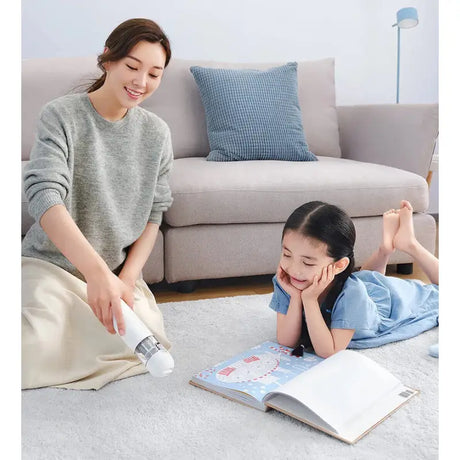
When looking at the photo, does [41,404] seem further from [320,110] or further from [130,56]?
[320,110]

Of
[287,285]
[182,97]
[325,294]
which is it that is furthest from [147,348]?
[182,97]

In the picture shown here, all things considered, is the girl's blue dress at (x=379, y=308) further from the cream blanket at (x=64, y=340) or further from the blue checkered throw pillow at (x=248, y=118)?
the blue checkered throw pillow at (x=248, y=118)

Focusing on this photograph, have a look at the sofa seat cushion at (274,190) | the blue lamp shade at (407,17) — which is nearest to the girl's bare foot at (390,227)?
the sofa seat cushion at (274,190)

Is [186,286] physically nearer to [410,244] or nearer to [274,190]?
[274,190]

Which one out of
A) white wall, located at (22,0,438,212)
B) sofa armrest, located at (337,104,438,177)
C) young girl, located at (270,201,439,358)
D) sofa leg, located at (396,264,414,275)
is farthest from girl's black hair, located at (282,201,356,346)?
white wall, located at (22,0,438,212)

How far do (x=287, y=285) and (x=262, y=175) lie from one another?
71cm

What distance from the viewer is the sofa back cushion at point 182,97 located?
2.26m

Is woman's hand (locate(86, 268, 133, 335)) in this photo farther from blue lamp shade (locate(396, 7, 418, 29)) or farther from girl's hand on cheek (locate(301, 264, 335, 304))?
blue lamp shade (locate(396, 7, 418, 29))

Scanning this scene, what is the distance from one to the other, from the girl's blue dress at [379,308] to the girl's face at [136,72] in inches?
22.7

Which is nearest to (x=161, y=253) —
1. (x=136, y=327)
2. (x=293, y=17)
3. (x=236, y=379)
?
(x=236, y=379)

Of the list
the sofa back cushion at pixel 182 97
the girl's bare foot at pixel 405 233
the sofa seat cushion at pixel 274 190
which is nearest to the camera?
the girl's bare foot at pixel 405 233
